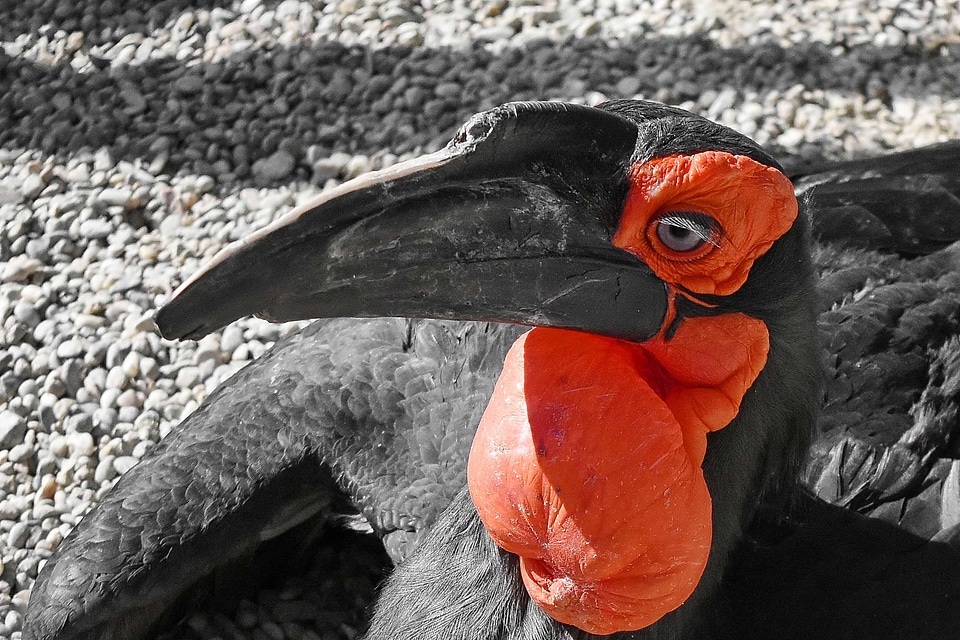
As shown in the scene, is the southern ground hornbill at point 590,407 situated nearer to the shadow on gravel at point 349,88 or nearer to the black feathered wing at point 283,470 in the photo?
the black feathered wing at point 283,470

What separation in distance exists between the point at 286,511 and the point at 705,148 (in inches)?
63.3

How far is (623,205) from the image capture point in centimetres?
181

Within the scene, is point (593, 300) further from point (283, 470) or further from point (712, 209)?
point (283, 470)

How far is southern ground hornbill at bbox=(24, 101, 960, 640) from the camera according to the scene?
1742 mm

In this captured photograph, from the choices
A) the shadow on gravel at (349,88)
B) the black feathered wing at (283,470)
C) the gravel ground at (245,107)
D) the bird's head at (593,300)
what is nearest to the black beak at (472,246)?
the bird's head at (593,300)

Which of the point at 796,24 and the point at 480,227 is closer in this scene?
the point at 480,227

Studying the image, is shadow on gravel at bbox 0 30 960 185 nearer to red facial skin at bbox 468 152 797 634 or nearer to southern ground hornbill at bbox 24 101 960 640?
southern ground hornbill at bbox 24 101 960 640

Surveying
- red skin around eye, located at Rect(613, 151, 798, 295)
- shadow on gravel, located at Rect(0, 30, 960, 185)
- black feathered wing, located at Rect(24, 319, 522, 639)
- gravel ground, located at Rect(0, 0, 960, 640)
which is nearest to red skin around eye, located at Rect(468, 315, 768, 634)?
red skin around eye, located at Rect(613, 151, 798, 295)

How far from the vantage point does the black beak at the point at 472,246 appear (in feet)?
5.41

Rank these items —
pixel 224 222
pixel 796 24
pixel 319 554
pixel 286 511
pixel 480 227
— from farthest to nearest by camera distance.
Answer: pixel 796 24
pixel 224 222
pixel 319 554
pixel 286 511
pixel 480 227

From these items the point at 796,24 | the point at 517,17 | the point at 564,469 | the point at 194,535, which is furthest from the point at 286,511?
the point at 796,24

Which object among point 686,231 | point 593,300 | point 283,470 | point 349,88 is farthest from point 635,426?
point 349,88

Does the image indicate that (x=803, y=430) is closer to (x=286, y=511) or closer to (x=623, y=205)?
(x=623, y=205)

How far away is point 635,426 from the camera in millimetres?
1857
